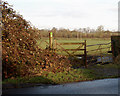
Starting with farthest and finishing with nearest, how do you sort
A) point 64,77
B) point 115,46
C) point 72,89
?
1. point 115,46
2. point 64,77
3. point 72,89

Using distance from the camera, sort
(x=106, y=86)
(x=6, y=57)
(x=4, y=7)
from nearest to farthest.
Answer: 1. (x=106, y=86)
2. (x=6, y=57)
3. (x=4, y=7)

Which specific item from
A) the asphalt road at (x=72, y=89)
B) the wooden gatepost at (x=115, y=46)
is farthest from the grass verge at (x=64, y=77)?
the wooden gatepost at (x=115, y=46)

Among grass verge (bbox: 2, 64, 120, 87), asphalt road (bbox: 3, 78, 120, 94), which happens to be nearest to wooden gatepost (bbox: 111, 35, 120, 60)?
grass verge (bbox: 2, 64, 120, 87)

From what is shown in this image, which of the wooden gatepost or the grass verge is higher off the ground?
the wooden gatepost

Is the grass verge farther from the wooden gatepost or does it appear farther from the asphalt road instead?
the wooden gatepost

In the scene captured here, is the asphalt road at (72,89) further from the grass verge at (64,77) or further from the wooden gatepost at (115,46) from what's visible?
the wooden gatepost at (115,46)

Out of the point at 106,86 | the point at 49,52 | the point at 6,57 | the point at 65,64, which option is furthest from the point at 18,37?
the point at 106,86

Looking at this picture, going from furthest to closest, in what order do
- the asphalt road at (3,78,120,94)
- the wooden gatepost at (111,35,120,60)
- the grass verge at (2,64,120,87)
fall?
the wooden gatepost at (111,35,120,60), the grass verge at (2,64,120,87), the asphalt road at (3,78,120,94)

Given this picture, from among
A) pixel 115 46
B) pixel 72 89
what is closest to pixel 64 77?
pixel 72 89

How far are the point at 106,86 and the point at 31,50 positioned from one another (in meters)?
4.08

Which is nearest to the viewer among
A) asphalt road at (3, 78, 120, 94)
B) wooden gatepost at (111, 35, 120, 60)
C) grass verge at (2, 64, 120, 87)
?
asphalt road at (3, 78, 120, 94)

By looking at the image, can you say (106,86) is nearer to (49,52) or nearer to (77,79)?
(77,79)

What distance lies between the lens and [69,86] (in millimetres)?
7398

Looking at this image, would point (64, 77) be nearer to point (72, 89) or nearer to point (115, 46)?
point (72, 89)
